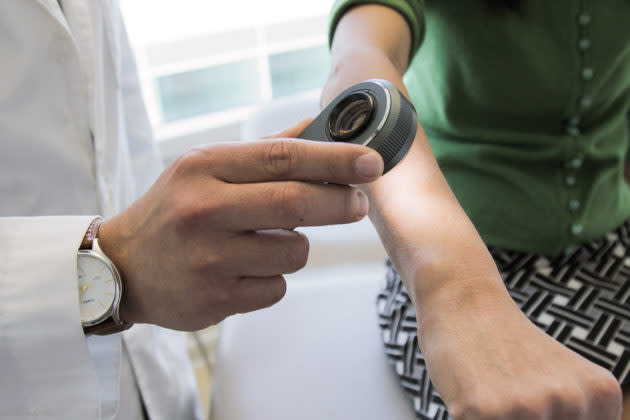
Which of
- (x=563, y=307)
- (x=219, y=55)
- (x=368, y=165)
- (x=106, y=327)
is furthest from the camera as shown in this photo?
(x=219, y=55)

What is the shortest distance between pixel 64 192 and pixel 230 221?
30 cm

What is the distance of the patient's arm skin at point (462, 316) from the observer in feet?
1.20

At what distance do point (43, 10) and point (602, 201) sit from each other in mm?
718

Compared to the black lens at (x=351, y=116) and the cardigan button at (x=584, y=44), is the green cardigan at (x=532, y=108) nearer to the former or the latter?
the cardigan button at (x=584, y=44)

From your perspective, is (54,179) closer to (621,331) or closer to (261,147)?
(261,147)

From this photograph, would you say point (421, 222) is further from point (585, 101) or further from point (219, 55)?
point (219, 55)

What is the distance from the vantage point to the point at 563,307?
1.88ft

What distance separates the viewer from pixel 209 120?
1.40 metres

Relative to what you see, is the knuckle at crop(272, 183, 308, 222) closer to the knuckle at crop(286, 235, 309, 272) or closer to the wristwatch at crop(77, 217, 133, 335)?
the knuckle at crop(286, 235, 309, 272)

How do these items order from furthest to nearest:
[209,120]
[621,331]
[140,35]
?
[209,120], [140,35], [621,331]

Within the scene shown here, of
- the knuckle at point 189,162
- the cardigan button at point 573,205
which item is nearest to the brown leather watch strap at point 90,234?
the knuckle at point 189,162

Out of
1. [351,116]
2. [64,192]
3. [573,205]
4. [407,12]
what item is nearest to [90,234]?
[64,192]

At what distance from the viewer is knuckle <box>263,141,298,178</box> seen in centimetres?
38

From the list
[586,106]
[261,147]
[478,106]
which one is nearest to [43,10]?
[261,147]
